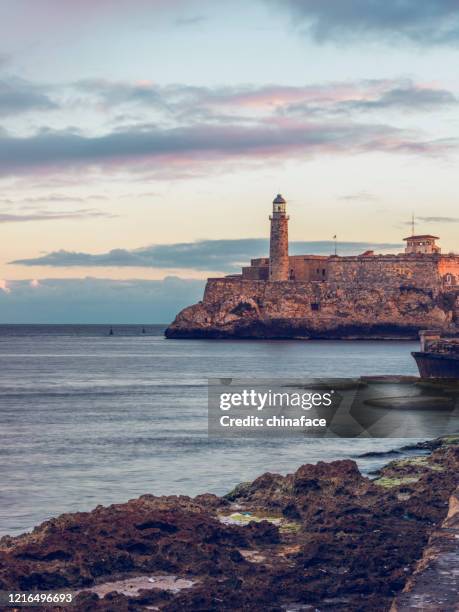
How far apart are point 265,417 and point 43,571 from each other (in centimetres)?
2253

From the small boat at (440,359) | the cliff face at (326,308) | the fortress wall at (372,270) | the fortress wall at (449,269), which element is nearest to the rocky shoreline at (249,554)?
the small boat at (440,359)

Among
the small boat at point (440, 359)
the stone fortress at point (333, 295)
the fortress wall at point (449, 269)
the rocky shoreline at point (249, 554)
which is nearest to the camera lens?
the rocky shoreline at point (249, 554)

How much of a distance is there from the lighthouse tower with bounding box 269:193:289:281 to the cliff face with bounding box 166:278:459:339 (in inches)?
68.8

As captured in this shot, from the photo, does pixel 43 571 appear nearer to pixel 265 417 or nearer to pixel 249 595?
pixel 249 595

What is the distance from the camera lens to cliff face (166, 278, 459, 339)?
103m

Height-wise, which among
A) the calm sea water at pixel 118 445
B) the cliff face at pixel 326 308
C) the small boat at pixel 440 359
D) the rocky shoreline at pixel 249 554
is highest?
the cliff face at pixel 326 308

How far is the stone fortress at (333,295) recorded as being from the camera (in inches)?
4055

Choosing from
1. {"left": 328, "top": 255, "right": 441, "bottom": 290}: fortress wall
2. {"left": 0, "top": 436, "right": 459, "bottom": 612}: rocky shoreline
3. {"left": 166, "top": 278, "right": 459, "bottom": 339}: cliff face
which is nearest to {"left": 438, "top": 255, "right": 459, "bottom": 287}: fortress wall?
{"left": 328, "top": 255, "right": 441, "bottom": 290}: fortress wall

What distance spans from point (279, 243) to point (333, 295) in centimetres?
866

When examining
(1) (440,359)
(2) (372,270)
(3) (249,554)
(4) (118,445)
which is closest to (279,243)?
(2) (372,270)

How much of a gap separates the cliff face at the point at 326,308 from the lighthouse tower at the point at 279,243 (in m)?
1.75

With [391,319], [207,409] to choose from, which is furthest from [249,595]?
[391,319]

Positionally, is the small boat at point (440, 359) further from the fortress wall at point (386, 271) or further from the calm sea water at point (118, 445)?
the fortress wall at point (386, 271)

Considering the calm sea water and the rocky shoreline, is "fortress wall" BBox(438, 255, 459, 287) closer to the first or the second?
the calm sea water
